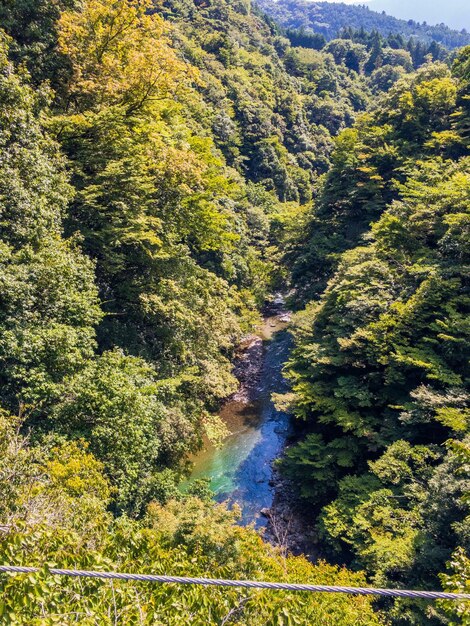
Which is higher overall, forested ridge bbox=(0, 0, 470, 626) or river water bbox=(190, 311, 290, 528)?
forested ridge bbox=(0, 0, 470, 626)

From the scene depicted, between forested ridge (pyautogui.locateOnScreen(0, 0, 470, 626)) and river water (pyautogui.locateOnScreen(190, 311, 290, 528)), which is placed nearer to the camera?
forested ridge (pyautogui.locateOnScreen(0, 0, 470, 626))

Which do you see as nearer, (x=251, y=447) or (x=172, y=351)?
(x=172, y=351)

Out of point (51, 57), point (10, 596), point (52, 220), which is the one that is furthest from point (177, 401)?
point (51, 57)

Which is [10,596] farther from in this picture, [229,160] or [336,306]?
[229,160]

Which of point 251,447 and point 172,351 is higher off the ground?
point 172,351
